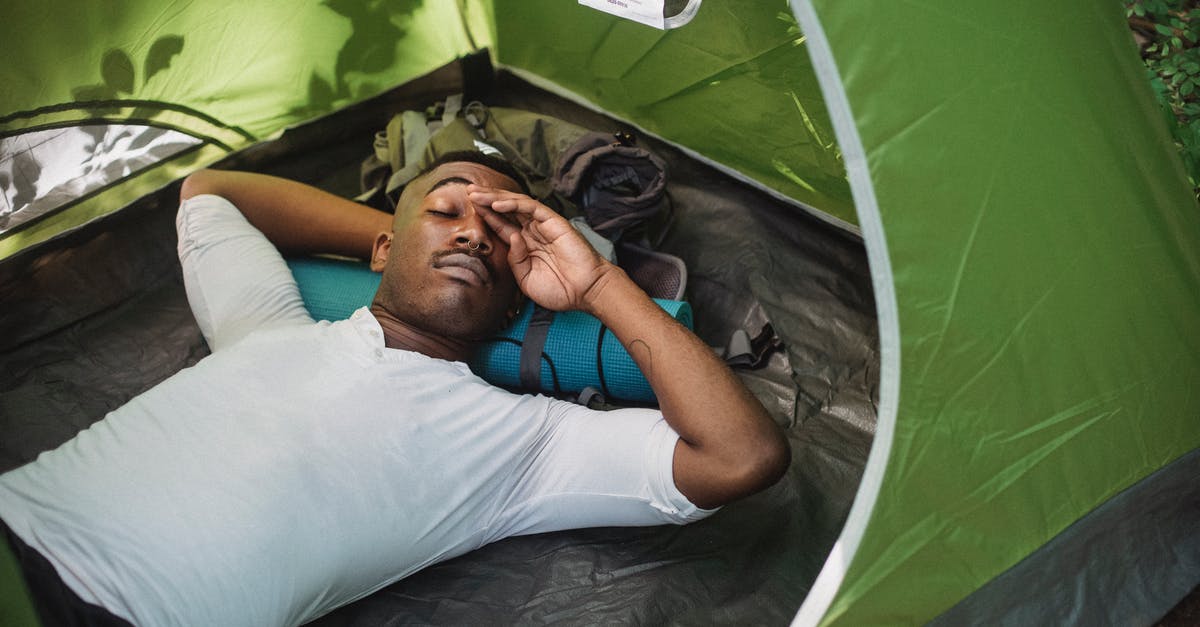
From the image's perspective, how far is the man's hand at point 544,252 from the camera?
150cm

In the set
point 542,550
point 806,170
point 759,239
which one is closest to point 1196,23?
point 806,170

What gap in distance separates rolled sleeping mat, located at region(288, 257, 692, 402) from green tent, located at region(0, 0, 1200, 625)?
28 cm

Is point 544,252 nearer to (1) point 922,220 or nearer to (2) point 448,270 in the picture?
(2) point 448,270

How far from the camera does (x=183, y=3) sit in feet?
5.95

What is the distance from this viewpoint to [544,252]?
1.56 m

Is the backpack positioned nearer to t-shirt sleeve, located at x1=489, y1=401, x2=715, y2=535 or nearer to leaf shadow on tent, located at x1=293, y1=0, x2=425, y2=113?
leaf shadow on tent, located at x1=293, y1=0, x2=425, y2=113

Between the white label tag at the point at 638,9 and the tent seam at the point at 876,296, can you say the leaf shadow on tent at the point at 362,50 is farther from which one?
the tent seam at the point at 876,296

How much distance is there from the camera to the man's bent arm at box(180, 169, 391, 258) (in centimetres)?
179

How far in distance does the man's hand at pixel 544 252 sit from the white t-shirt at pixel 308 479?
0.64 ft

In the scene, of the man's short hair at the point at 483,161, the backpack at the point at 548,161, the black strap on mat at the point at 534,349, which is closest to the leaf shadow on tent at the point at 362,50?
the backpack at the point at 548,161

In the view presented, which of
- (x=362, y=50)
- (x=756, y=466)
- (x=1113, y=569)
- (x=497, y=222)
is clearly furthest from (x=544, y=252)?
(x=1113, y=569)

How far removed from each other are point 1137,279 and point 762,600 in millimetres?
739

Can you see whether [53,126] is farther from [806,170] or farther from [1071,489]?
[1071,489]

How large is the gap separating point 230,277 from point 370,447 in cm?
53
